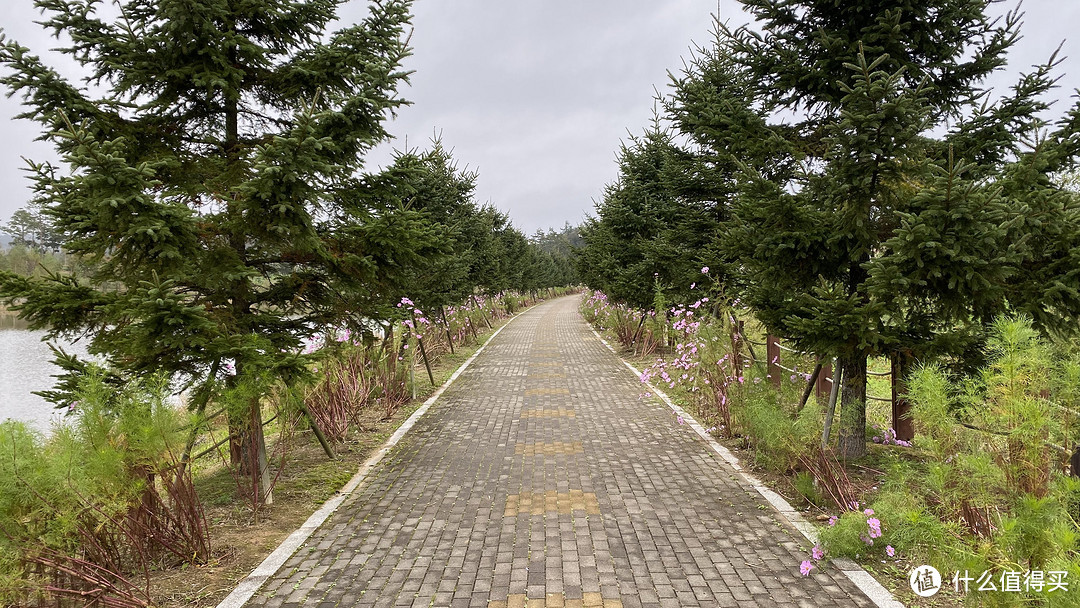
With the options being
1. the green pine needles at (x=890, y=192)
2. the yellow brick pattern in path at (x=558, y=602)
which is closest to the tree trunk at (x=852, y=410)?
the green pine needles at (x=890, y=192)

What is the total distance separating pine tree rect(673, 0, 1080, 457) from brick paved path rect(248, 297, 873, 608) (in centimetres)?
182

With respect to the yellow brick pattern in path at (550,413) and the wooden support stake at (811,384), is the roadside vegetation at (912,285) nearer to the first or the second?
the wooden support stake at (811,384)

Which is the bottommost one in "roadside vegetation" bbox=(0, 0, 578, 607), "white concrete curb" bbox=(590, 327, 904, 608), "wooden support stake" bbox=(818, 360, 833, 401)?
"white concrete curb" bbox=(590, 327, 904, 608)

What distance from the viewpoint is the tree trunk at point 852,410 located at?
5523mm

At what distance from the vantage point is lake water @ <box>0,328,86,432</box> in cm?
1304

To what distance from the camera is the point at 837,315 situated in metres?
4.31

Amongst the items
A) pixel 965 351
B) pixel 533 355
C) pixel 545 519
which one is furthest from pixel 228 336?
pixel 533 355

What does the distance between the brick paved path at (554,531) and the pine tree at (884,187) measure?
5.98 ft

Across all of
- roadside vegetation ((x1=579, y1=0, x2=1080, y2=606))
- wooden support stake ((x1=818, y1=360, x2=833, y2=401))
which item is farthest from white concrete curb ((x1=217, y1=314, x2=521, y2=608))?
wooden support stake ((x1=818, y1=360, x2=833, y2=401))

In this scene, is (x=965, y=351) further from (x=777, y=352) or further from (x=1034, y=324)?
(x=777, y=352)

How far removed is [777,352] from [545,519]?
4.91m

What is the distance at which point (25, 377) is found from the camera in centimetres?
1741

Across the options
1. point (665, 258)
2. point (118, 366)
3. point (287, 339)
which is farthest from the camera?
point (665, 258)

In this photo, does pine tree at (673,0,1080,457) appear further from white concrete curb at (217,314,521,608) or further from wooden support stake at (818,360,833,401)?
white concrete curb at (217,314,521,608)
